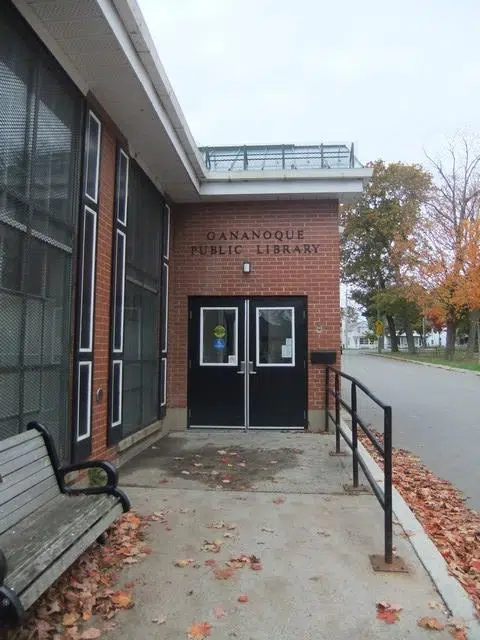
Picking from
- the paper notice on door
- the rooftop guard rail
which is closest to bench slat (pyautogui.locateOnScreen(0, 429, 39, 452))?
the paper notice on door

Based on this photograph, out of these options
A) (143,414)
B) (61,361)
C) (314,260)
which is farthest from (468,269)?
(61,361)

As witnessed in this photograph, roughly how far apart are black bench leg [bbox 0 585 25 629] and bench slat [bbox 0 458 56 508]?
0.90m

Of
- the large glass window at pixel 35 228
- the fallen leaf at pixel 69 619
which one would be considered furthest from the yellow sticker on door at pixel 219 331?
the fallen leaf at pixel 69 619

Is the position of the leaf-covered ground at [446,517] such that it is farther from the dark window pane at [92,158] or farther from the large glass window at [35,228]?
the dark window pane at [92,158]

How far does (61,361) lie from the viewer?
491 centimetres

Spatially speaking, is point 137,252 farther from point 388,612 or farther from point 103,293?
point 388,612

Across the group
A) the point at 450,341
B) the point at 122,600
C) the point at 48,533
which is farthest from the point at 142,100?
the point at 450,341

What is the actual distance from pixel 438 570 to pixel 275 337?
217 inches

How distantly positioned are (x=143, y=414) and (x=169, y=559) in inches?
146

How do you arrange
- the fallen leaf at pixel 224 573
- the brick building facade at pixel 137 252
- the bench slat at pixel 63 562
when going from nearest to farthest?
1. the bench slat at pixel 63 562
2. the fallen leaf at pixel 224 573
3. the brick building facade at pixel 137 252

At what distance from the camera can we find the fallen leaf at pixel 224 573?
11.9ft

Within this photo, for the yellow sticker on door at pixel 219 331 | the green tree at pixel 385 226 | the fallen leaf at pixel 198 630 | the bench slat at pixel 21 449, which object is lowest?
the fallen leaf at pixel 198 630

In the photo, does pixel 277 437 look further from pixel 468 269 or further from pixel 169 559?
pixel 468 269

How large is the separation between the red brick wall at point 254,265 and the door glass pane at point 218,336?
0.30m
